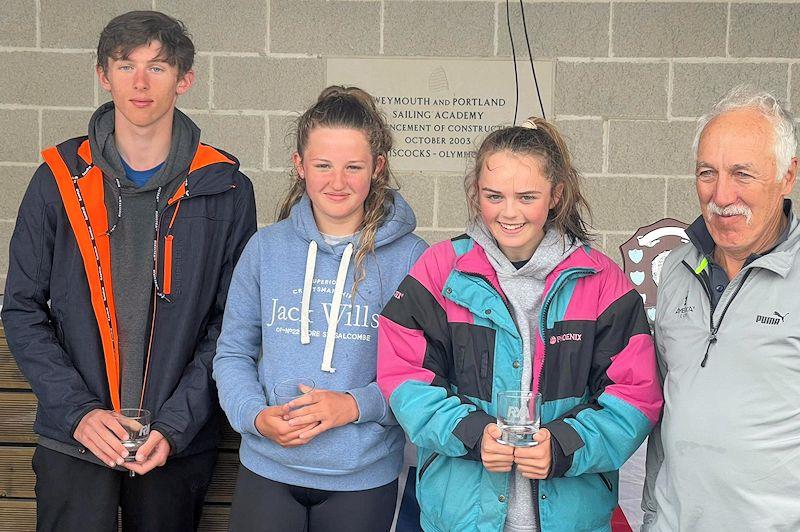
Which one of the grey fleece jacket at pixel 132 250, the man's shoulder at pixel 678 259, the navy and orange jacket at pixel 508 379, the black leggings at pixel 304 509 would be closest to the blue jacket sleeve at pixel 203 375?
the grey fleece jacket at pixel 132 250

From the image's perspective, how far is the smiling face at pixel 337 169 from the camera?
7.64ft

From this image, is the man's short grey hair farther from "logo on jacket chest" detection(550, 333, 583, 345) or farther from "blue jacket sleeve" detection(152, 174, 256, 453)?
"blue jacket sleeve" detection(152, 174, 256, 453)

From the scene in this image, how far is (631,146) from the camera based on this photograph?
4.37 meters

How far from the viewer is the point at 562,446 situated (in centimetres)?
200

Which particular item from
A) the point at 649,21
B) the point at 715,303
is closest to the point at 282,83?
the point at 649,21

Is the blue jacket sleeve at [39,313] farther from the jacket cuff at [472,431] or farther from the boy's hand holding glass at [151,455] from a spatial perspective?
the jacket cuff at [472,431]

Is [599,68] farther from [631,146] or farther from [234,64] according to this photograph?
[234,64]

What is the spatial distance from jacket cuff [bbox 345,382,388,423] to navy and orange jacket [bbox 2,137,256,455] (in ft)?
1.40

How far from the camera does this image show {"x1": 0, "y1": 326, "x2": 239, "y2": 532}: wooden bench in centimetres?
260

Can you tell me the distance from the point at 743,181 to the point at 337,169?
0.93 m

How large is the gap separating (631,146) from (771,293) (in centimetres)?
260

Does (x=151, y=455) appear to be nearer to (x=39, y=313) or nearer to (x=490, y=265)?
(x=39, y=313)

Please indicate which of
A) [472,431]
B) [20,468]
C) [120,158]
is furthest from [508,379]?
[20,468]

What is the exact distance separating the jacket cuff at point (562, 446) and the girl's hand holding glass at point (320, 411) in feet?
1.51
